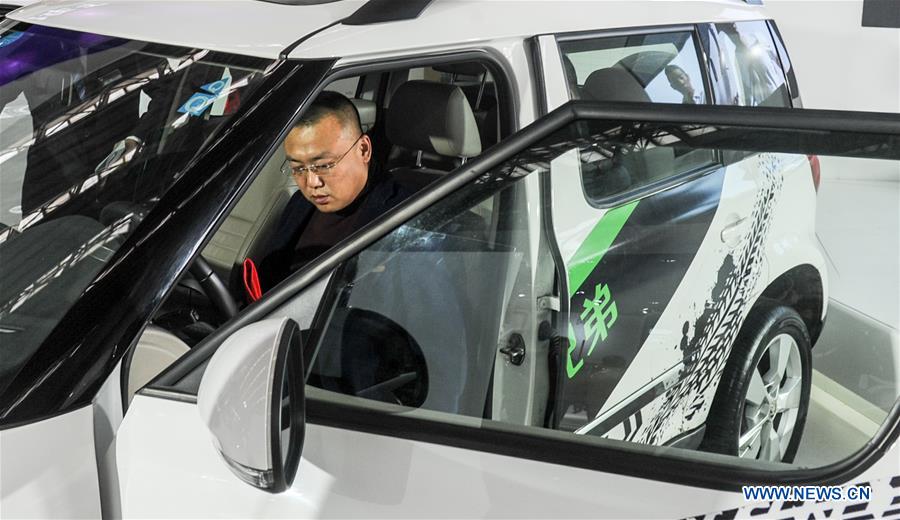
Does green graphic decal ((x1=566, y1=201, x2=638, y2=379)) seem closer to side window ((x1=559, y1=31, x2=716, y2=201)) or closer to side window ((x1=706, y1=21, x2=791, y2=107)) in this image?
side window ((x1=559, y1=31, x2=716, y2=201))

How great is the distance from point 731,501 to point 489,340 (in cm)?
36

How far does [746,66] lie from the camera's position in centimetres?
259

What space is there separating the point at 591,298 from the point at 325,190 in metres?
1.16

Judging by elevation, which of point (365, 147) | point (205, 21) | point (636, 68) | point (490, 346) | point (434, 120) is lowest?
point (490, 346)

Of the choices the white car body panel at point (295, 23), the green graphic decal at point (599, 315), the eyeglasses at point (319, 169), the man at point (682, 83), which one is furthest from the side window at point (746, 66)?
the green graphic decal at point (599, 315)

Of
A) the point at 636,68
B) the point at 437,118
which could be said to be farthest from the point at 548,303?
the point at 636,68

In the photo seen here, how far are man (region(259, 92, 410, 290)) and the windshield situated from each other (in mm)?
471

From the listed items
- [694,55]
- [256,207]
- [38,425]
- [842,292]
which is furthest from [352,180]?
[842,292]

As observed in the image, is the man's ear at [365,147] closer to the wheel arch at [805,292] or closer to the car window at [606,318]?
the car window at [606,318]

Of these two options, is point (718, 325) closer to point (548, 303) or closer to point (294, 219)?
point (548, 303)

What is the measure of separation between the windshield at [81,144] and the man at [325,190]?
0.47m

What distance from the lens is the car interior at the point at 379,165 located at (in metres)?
1.57

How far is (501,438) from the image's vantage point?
110cm

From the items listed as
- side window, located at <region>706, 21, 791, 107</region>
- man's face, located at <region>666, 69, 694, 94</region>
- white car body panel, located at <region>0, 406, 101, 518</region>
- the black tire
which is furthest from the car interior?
side window, located at <region>706, 21, 791, 107</region>
